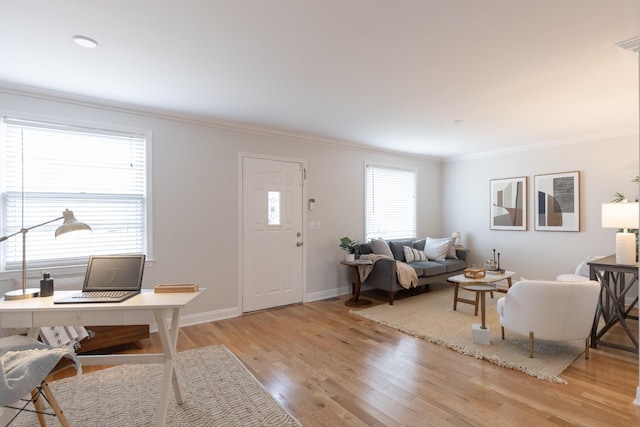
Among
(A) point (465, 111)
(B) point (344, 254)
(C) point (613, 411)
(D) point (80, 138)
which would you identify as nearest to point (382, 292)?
(B) point (344, 254)

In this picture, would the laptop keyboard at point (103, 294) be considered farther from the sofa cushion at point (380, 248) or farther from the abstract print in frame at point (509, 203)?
the abstract print in frame at point (509, 203)

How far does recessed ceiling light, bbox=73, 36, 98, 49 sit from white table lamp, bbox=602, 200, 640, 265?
14.5 feet

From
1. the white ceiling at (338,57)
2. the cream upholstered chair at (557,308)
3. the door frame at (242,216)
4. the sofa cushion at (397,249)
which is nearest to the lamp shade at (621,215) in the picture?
the cream upholstered chair at (557,308)

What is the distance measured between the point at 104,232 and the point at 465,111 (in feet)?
13.6

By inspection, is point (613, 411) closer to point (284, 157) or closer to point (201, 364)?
point (201, 364)

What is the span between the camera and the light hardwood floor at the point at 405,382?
83.4 inches

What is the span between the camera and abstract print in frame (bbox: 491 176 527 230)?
18.4ft

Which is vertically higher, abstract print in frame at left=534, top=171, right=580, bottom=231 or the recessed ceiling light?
the recessed ceiling light

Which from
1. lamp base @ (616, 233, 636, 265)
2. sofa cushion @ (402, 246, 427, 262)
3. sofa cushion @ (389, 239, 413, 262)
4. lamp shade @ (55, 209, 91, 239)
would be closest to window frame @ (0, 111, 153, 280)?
lamp shade @ (55, 209, 91, 239)

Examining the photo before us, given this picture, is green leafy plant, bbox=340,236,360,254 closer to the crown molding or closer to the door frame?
the door frame

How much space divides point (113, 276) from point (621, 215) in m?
4.50

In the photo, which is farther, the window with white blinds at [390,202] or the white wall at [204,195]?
the window with white blinds at [390,202]

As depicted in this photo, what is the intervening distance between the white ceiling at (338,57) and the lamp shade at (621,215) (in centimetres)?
110

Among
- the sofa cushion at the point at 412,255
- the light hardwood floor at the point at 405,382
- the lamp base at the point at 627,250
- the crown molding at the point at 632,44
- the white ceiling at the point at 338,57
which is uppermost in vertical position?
the white ceiling at the point at 338,57
